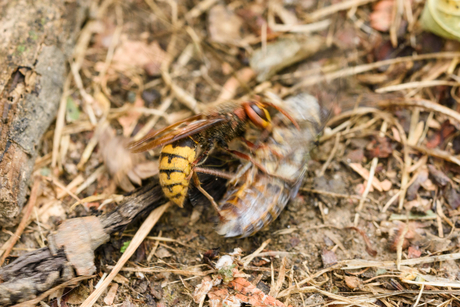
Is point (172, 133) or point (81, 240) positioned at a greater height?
point (172, 133)

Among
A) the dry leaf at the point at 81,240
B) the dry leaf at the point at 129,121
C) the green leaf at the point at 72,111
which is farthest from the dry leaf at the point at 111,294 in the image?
the green leaf at the point at 72,111

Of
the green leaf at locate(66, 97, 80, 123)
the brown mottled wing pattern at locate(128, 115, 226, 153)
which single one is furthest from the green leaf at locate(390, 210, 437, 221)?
the green leaf at locate(66, 97, 80, 123)

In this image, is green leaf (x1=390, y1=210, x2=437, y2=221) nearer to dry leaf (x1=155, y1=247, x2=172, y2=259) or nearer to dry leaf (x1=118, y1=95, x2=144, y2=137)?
dry leaf (x1=155, y1=247, x2=172, y2=259)

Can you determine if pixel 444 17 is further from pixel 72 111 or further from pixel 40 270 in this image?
pixel 40 270

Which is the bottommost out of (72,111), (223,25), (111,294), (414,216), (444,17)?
(414,216)

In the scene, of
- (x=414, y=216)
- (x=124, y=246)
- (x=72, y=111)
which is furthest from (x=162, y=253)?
(x=414, y=216)

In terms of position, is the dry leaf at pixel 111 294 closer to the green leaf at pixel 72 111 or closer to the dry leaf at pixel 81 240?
the dry leaf at pixel 81 240

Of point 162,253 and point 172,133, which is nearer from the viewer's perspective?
point 172,133
